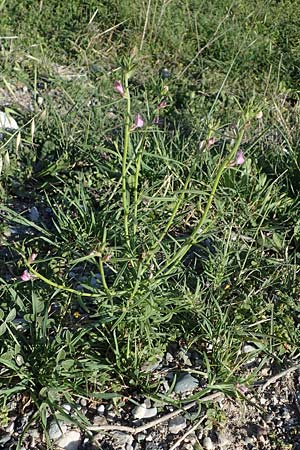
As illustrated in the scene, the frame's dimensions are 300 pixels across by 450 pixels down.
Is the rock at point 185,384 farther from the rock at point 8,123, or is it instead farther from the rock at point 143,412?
the rock at point 8,123

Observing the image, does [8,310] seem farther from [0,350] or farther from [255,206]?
[255,206]

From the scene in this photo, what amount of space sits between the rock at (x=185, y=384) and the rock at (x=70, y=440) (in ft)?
1.28

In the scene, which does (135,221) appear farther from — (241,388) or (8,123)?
(8,123)

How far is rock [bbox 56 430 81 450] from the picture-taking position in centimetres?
215

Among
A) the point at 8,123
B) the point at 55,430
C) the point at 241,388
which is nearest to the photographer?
the point at 55,430

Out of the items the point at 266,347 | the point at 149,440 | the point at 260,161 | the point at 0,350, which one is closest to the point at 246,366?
the point at 266,347

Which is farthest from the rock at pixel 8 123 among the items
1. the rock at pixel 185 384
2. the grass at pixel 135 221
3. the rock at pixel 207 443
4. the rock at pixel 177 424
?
the rock at pixel 207 443

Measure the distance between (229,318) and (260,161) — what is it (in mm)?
1040

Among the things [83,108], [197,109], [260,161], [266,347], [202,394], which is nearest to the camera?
[202,394]

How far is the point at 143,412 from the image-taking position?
88.6 inches

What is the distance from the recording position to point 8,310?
7.80 ft

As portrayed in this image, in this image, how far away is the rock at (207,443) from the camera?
222 cm

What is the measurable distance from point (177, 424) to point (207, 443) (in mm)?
120

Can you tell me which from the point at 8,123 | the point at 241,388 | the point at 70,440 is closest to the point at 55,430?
the point at 70,440
